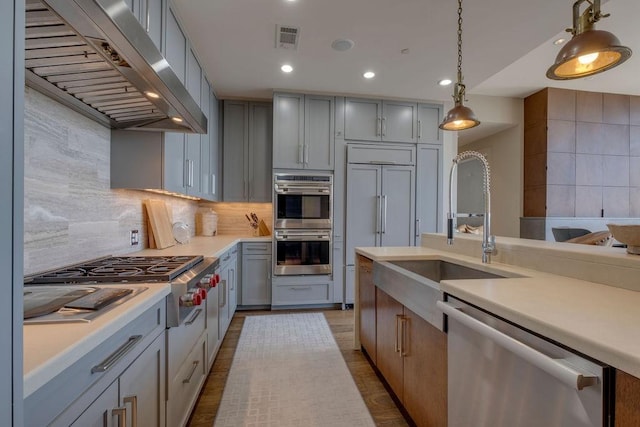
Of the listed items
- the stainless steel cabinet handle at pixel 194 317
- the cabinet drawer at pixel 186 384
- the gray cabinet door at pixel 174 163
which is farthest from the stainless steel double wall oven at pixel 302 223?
the stainless steel cabinet handle at pixel 194 317

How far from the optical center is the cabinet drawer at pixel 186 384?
1.35 m

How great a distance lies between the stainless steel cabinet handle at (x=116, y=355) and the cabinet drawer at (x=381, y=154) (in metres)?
3.15

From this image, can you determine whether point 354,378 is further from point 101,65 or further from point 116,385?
point 101,65

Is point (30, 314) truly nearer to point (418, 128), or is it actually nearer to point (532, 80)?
point (418, 128)

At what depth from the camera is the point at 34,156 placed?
55.0 inches

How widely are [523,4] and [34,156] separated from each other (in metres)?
3.10

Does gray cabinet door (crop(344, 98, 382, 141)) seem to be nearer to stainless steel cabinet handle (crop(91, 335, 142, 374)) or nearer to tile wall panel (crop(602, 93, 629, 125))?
stainless steel cabinet handle (crop(91, 335, 142, 374))

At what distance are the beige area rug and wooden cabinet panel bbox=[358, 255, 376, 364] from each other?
0.24 m

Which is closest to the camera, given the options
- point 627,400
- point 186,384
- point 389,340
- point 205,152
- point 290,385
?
point 627,400

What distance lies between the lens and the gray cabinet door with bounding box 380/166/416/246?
387cm

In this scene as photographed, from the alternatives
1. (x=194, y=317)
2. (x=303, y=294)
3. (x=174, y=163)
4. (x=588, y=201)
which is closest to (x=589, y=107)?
(x=588, y=201)

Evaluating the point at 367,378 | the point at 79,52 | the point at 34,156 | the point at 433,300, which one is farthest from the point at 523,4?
the point at 34,156

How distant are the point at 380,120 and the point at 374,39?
1349 millimetres

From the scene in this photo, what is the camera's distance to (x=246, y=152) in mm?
3947
